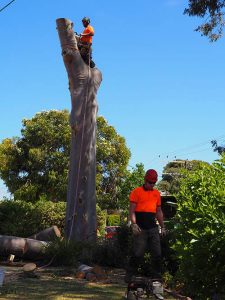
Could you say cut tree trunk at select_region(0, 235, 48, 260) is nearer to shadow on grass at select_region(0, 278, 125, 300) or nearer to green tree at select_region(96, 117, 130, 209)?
shadow on grass at select_region(0, 278, 125, 300)

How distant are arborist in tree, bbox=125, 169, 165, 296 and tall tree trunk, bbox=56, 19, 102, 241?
5597mm

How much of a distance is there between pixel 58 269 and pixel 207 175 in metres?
5.76

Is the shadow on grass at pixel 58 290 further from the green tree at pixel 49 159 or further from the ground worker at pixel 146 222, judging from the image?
the green tree at pixel 49 159

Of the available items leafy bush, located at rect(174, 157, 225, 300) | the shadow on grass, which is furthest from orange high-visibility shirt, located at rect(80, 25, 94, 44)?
leafy bush, located at rect(174, 157, 225, 300)

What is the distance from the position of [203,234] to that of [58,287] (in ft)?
13.5

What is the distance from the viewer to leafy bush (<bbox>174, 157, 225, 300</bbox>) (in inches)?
202

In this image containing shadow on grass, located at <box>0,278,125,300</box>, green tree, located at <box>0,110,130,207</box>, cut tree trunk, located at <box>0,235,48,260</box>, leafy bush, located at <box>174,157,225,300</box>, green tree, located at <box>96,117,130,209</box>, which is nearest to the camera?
leafy bush, located at <box>174,157,225,300</box>

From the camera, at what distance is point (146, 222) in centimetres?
809

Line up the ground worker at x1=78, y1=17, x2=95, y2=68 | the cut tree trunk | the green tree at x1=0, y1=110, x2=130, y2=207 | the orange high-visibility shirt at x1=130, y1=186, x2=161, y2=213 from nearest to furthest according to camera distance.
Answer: the orange high-visibility shirt at x1=130, y1=186, x2=161, y2=213, the cut tree trunk, the ground worker at x1=78, y1=17, x2=95, y2=68, the green tree at x1=0, y1=110, x2=130, y2=207

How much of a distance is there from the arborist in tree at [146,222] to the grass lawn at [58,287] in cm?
67

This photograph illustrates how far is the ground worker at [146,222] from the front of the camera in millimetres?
7965

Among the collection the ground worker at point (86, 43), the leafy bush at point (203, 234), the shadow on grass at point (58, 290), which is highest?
the ground worker at point (86, 43)

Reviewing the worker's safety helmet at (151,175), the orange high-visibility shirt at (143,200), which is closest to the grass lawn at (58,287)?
the orange high-visibility shirt at (143,200)

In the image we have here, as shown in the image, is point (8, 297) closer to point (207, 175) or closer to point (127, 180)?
point (207, 175)
